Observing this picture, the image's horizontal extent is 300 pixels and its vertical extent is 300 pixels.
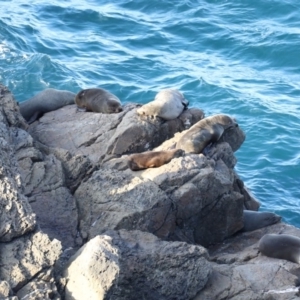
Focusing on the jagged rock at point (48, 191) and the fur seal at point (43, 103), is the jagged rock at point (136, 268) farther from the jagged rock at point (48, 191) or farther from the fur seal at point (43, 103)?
the fur seal at point (43, 103)

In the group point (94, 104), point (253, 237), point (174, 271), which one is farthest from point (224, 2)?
point (174, 271)

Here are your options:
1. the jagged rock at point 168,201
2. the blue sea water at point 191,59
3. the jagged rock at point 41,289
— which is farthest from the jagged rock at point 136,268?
the blue sea water at point 191,59

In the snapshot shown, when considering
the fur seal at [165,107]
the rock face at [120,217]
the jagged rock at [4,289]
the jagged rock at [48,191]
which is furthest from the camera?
the fur seal at [165,107]

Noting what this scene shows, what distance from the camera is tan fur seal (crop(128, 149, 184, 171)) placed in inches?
433

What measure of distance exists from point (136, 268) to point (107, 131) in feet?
13.6

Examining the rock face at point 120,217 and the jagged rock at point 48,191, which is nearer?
the rock face at point 120,217

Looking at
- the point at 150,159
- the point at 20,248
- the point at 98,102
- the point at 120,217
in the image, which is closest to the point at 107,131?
the point at 98,102

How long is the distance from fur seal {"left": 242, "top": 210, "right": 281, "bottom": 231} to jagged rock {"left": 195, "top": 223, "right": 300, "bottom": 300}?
3.45 ft

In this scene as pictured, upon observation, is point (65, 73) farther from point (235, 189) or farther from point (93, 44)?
point (235, 189)

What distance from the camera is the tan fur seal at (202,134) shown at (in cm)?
1170

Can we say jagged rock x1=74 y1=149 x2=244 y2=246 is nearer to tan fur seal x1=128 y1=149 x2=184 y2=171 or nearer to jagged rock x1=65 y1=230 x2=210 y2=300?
tan fur seal x1=128 y1=149 x2=184 y2=171

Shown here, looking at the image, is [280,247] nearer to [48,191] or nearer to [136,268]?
[136,268]

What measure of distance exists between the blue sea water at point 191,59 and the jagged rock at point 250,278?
458cm

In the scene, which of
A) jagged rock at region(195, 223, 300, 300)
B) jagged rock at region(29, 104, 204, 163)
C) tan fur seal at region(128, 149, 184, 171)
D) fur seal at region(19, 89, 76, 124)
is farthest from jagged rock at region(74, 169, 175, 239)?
fur seal at region(19, 89, 76, 124)
